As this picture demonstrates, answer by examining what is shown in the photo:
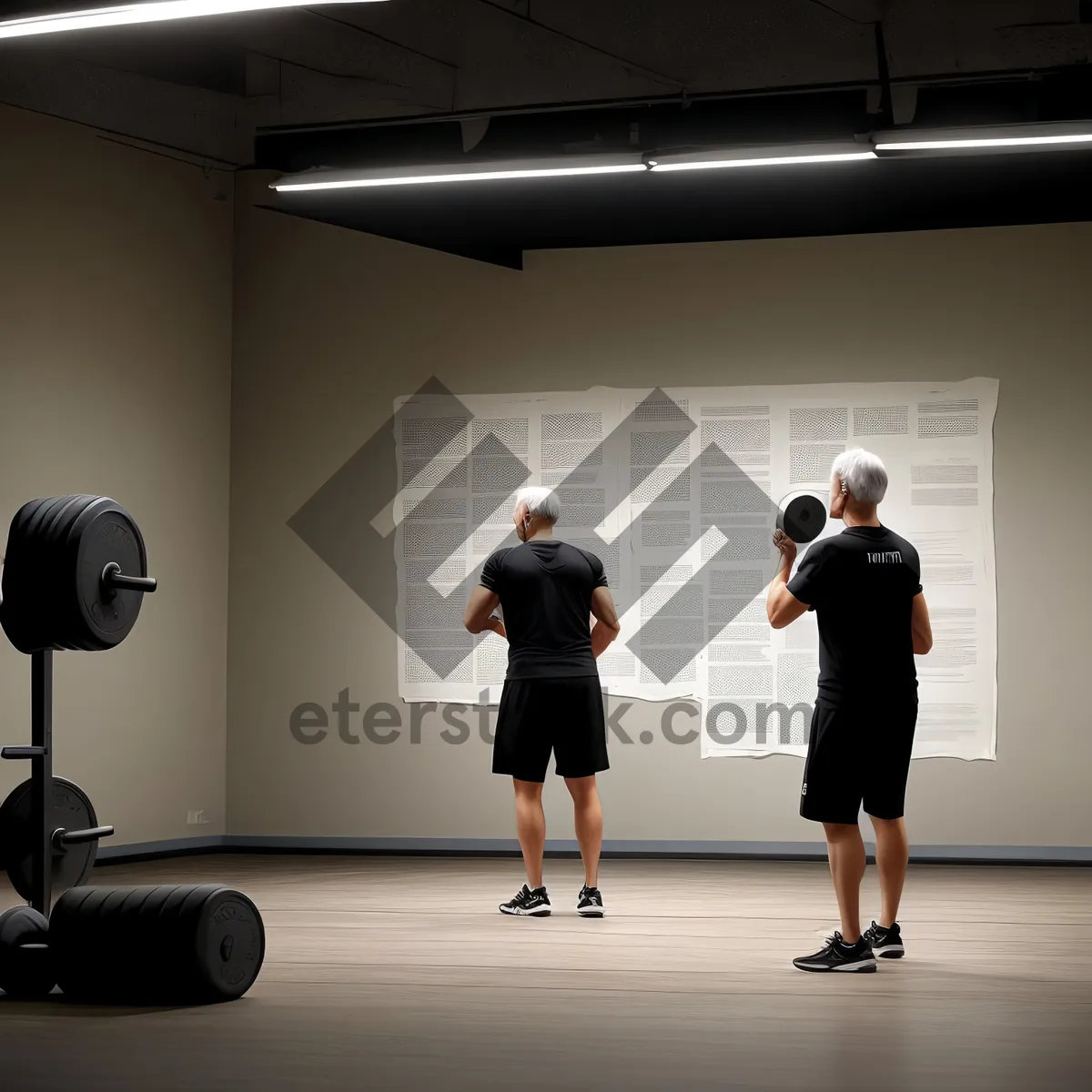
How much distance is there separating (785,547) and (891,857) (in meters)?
1.00

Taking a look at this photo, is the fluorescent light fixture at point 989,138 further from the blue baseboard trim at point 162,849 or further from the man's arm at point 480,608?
the blue baseboard trim at point 162,849

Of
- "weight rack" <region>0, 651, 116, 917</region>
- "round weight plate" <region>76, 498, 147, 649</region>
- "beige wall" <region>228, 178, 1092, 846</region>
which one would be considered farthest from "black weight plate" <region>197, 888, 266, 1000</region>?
"beige wall" <region>228, 178, 1092, 846</region>

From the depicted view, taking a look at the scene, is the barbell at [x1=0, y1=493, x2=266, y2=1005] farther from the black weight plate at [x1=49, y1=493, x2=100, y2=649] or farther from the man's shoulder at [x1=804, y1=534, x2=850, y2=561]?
the man's shoulder at [x1=804, y1=534, x2=850, y2=561]

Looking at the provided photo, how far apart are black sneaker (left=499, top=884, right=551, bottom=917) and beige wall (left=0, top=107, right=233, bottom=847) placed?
7.93ft

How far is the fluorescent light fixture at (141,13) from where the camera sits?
15.2 ft

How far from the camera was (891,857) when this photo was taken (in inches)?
187

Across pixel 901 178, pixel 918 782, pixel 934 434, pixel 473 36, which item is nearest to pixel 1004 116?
pixel 901 178

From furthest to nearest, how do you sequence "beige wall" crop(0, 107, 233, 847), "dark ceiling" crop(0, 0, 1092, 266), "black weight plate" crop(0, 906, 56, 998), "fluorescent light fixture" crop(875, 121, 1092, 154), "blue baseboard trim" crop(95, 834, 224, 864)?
"blue baseboard trim" crop(95, 834, 224, 864)
"beige wall" crop(0, 107, 233, 847)
"dark ceiling" crop(0, 0, 1092, 266)
"fluorescent light fixture" crop(875, 121, 1092, 154)
"black weight plate" crop(0, 906, 56, 998)

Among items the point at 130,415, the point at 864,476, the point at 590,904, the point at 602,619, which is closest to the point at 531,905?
the point at 590,904

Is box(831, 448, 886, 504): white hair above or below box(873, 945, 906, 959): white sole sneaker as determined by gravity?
above

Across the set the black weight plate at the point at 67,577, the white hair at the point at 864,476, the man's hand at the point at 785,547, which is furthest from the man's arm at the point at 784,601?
the black weight plate at the point at 67,577

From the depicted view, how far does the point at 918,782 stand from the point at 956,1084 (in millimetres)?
4224

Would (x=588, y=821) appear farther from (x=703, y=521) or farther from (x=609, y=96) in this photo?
(x=609, y=96)

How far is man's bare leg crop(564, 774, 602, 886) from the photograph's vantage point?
5824 millimetres
